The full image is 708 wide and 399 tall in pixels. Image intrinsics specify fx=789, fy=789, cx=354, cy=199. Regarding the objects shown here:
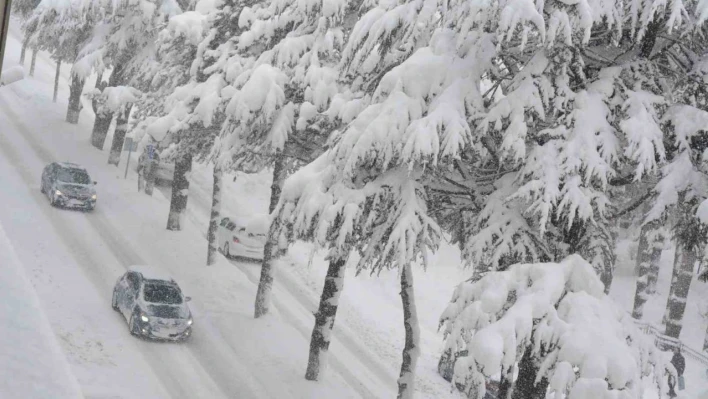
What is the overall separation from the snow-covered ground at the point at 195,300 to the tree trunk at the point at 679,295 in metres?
1.51

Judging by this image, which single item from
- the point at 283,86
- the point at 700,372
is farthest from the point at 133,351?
the point at 700,372

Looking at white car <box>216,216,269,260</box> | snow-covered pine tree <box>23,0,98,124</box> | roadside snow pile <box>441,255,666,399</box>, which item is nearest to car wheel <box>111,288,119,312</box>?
white car <box>216,216,269,260</box>

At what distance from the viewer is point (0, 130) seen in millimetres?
39156

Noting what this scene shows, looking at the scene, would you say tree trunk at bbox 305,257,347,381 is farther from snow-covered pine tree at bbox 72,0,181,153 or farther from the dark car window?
snow-covered pine tree at bbox 72,0,181,153

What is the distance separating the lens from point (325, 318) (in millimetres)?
19344

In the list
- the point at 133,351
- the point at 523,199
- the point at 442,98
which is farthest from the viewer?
the point at 133,351

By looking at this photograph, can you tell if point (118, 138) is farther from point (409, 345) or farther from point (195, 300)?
point (409, 345)

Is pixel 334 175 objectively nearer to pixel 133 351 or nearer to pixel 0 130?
pixel 133 351

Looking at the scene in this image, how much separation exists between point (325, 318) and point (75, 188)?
14.1 meters

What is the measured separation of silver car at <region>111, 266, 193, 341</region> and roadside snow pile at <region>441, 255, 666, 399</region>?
34.4ft

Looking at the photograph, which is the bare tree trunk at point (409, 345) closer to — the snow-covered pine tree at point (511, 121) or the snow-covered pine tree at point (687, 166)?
the snow-covered pine tree at point (511, 121)

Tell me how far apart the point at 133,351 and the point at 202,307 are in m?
4.41

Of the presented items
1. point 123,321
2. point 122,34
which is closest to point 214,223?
point 123,321

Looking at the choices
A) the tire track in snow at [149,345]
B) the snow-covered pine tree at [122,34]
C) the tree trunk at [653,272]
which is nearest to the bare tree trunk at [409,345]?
the tire track in snow at [149,345]
